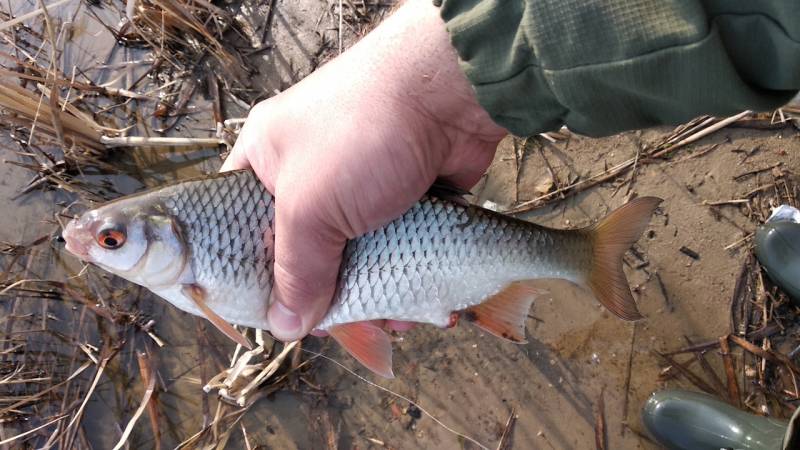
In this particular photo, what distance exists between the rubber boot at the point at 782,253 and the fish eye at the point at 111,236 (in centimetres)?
286

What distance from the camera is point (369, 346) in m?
2.23

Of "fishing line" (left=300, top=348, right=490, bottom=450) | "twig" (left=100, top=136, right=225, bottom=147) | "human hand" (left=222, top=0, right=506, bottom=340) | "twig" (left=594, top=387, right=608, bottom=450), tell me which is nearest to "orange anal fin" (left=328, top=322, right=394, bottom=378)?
"human hand" (left=222, top=0, right=506, bottom=340)

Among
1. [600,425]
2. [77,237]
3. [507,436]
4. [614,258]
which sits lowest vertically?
[600,425]

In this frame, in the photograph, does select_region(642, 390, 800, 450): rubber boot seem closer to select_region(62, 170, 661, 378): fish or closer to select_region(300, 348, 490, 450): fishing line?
select_region(62, 170, 661, 378): fish

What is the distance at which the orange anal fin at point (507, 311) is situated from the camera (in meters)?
2.21

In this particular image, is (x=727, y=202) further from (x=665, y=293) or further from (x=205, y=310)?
(x=205, y=310)

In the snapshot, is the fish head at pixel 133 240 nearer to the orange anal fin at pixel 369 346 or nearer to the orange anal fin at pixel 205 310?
the orange anal fin at pixel 205 310

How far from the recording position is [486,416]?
269 cm

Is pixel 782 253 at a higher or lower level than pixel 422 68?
lower

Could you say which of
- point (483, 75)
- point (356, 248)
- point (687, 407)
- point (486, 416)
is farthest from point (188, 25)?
point (687, 407)

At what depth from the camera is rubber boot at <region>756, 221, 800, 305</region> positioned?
96.8 inches

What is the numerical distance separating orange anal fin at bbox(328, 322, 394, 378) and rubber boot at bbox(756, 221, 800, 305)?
1870 mm

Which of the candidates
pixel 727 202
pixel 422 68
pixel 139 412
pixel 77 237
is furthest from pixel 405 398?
pixel 727 202

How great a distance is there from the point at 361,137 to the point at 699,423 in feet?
6.99
